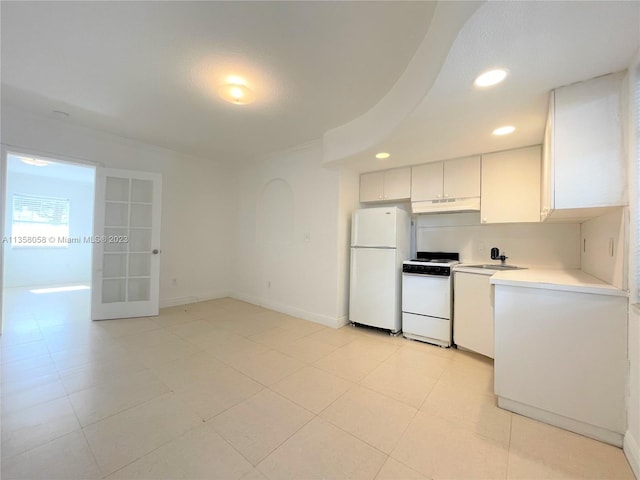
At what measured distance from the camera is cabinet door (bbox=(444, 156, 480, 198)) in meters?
2.86

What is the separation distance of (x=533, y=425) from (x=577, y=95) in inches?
84.9

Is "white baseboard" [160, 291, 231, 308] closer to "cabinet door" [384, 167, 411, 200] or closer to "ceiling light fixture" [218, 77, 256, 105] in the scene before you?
"ceiling light fixture" [218, 77, 256, 105]

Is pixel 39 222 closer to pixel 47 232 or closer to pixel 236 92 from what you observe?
pixel 47 232

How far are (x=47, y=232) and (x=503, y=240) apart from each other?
921 cm

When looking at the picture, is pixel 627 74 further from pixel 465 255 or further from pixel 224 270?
pixel 224 270

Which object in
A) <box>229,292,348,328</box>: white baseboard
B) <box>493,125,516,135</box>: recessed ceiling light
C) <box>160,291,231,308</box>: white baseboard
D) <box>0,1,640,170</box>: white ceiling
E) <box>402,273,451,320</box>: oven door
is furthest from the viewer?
<box>160,291,231,308</box>: white baseboard

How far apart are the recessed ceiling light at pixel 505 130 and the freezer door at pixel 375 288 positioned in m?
1.56

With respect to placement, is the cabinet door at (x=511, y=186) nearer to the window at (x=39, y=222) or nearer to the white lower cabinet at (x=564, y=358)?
the white lower cabinet at (x=564, y=358)

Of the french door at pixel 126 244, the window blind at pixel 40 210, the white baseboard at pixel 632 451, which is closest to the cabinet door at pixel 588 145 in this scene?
the white baseboard at pixel 632 451

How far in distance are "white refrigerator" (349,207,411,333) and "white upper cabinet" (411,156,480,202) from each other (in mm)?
366

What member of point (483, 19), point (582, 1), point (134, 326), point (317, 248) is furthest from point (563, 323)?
point (134, 326)

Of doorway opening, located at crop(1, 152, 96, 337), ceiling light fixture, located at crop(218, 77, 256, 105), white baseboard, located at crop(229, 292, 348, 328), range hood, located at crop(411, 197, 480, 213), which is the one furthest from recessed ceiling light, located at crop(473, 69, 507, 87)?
doorway opening, located at crop(1, 152, 96, 337)

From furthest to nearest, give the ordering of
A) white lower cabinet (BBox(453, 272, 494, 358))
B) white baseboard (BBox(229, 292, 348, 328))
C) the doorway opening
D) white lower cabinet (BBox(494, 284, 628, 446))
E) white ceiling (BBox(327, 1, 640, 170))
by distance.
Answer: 1. the doorway opening
2. white baseboard (BBox(229, 292, 348, 328))
3. white lower cabinet (BBox(453, 272, 494, 358))
4. white lower cabinet (BBox(494, 284, 628, 446))
5. white ceiling (BBox(327, 1, 640, 170))

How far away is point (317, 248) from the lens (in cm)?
367
